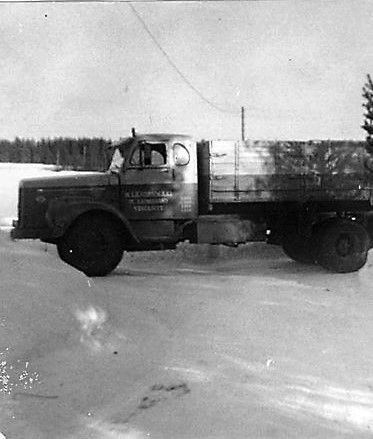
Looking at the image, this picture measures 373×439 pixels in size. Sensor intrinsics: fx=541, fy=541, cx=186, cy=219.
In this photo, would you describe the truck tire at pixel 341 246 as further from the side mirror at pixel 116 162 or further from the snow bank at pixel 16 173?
the snow bank at pixel 16 173

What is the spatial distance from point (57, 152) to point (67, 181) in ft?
5.24

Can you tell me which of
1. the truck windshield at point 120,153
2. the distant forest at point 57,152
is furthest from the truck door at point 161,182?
the distant forest at point 57,152

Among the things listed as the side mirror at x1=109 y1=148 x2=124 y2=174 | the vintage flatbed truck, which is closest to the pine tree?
the vintage flatbed truck

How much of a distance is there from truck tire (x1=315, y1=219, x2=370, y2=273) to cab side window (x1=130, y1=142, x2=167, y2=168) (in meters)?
2.77

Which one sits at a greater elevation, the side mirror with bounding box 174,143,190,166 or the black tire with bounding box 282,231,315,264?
the side mirror with bounding box 174,143,190,166

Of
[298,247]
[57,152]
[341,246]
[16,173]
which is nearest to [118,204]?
[16,173]

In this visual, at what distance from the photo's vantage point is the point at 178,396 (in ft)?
11.4

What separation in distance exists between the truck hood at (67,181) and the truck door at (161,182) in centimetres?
42

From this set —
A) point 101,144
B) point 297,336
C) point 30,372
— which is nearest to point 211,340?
point 297,336

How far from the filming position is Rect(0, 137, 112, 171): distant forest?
5777 mm

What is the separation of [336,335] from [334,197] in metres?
4.14

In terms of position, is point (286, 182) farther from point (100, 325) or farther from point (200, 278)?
point (100, 325)

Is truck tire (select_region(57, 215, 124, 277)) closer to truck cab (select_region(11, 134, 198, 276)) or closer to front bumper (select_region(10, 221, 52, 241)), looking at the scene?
truck cab (select_region(11, 134, 198, 276))

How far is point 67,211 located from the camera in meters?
7.89
